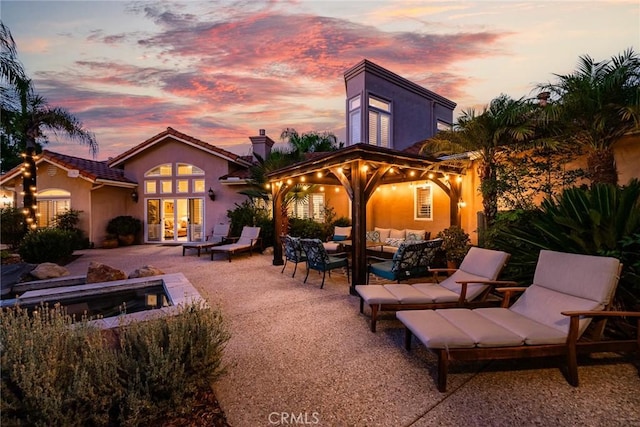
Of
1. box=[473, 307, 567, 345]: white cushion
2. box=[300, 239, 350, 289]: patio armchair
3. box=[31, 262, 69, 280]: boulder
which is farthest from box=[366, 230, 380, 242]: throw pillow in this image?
box=[31, 262, 69, 280]: boulder

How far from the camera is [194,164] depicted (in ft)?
48.3

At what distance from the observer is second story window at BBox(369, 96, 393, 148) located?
40.7 ft

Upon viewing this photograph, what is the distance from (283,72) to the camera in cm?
1181

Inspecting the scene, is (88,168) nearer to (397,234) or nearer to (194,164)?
(194,164)

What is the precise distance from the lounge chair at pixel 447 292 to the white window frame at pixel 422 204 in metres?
6.33

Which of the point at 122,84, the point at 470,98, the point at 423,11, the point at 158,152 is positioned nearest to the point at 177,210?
the point at 158,152

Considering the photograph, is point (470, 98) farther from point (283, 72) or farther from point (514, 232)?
point (514, 232)

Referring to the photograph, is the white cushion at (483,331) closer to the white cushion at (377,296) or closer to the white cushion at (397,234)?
the white cushion at (377,296)

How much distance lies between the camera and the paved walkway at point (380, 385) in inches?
94.3

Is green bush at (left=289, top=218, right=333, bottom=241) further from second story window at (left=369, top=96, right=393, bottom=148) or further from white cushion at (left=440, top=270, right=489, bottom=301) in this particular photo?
white cushion at (left=440, top=270, right=489, bottom=301)
